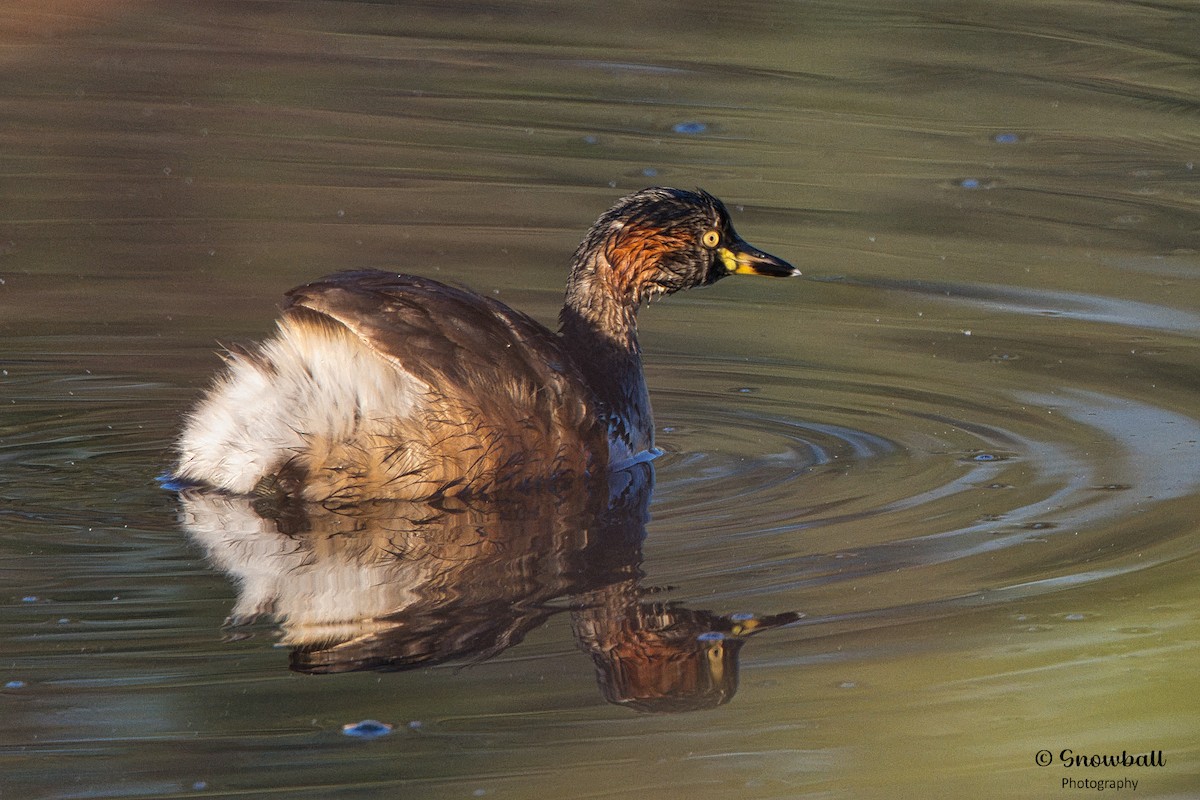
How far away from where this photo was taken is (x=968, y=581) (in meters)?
5.52

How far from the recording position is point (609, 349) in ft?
23.6

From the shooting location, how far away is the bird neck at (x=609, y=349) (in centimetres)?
673

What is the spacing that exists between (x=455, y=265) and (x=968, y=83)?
15.3 feet

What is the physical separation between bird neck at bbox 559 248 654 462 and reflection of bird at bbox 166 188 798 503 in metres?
0.17

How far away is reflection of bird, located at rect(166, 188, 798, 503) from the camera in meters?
6.00

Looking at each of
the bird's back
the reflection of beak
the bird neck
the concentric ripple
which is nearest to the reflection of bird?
the bird's back

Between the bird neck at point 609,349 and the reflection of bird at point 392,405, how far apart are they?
0.17m

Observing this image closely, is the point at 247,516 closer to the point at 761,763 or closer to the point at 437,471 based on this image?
the point at 437,471

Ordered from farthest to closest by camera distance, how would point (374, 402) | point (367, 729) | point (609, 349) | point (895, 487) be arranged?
point (609, 349) → point (895, 487) → point (374, 402) → point (367, 729)

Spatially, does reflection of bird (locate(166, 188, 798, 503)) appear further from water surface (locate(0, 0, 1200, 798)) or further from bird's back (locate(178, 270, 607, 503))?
water surface (locate(0, 0, 1200, 798))

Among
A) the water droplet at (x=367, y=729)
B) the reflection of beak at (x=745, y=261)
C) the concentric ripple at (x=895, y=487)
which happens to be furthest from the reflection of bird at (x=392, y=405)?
the water droplet at (x=367, y=729)

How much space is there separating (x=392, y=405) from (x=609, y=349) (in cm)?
137

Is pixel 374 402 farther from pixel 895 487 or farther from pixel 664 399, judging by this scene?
pixel 664 399

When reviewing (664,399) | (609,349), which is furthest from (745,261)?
(609,349)
